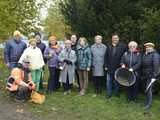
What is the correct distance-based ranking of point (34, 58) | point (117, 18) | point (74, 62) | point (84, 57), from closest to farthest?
point (34, 58) → point (84, 57) → point (74, 62) → point (117, 18)

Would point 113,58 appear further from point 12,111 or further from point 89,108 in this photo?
point 12,111

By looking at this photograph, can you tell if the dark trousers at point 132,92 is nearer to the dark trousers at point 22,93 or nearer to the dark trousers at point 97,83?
the dark trousers at point 97,83

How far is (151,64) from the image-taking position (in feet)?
42.4

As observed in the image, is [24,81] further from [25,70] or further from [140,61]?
[140,61]

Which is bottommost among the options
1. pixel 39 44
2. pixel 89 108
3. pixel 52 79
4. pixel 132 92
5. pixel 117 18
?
pixel 89 108

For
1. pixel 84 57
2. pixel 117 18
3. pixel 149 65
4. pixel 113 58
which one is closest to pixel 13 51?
pixel 84 57

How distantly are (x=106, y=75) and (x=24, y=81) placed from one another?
263 centimetres

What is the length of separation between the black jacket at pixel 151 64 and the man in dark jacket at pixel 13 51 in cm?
369

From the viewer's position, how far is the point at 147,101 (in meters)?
13.1

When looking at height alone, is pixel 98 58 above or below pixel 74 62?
above

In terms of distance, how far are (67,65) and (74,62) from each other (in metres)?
0.23

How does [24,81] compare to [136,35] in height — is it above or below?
below

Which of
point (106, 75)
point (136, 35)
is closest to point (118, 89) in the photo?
point (106, 75)

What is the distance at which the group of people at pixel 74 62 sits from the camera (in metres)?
13.3
